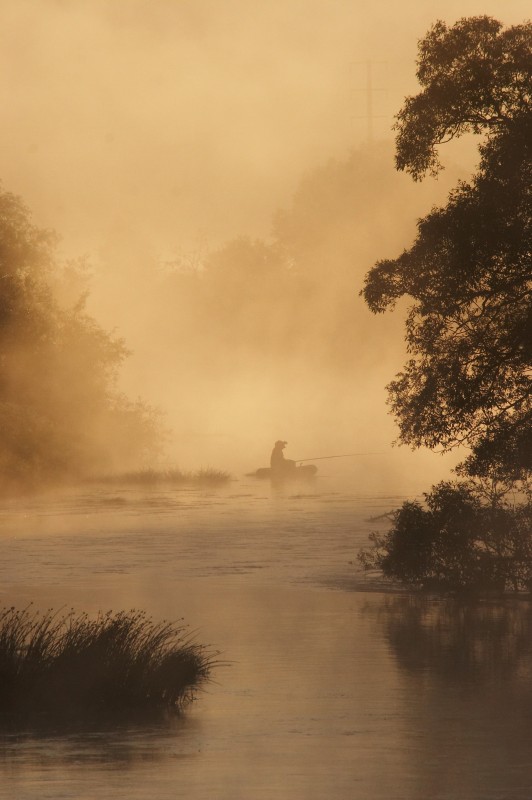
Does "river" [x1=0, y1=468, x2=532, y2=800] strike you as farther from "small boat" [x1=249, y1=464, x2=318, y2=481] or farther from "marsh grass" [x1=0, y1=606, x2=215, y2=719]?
"small boat" [x1=249, y1=464, x2=318, y2=481]

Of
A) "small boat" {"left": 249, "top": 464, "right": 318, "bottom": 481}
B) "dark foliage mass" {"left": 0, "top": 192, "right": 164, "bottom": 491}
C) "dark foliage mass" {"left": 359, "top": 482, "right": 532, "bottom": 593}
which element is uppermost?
"dark foliage mass" {"left": 0, "top": 192, "right": 164, "bottom": 491}

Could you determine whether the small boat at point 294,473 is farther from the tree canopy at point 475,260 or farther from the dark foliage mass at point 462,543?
A: the tree canopy at point 475,260

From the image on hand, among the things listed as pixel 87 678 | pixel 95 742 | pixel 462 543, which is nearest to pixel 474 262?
pixel 462 543

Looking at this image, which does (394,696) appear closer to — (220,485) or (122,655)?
(122,655)

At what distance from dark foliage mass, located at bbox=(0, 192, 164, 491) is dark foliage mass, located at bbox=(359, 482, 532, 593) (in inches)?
1182

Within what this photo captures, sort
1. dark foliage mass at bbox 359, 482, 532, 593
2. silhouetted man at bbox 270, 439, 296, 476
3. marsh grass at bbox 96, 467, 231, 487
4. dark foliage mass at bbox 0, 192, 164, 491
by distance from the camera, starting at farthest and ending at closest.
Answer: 1. silhouetted man at bbox 270, 439, 296, 476
2. marsh grass at bbox 96, 467, 231, 487
3. dark foliage mass at bbox 0, 192, 164, 491
4. dark foliage mass at bbox 359, 482, 532, 593

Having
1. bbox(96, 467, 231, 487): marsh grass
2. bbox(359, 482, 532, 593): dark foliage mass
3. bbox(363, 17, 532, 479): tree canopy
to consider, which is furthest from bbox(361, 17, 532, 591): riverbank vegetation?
bbox(96, 467, 231, 487): marsh grass

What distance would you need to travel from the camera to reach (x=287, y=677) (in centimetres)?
2261

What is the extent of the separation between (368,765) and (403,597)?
1554 cm

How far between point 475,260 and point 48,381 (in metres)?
38.6

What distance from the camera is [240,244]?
122438mm

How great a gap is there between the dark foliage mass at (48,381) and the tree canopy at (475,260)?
3197cm

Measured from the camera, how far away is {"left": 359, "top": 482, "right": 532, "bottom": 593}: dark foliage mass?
30.1 m

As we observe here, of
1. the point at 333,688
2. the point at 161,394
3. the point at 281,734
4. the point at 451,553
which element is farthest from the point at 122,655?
the point at 161,394
